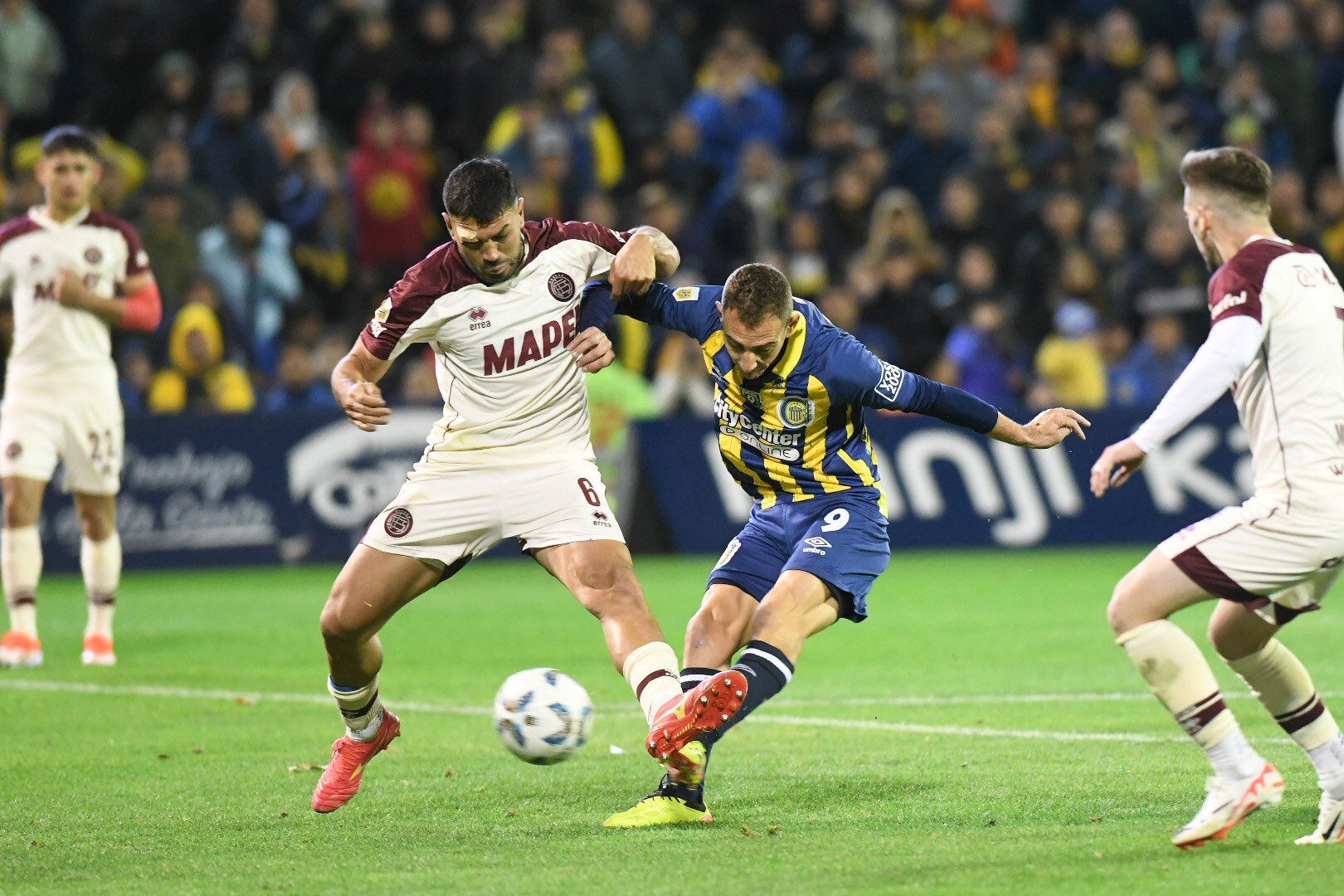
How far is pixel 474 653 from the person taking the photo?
37.5 ft

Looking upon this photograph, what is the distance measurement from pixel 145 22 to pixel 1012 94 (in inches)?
343

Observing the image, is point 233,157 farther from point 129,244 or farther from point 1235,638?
point 1235,638

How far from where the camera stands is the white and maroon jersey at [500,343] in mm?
6973

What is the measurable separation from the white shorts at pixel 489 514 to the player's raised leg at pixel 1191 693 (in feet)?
6.26

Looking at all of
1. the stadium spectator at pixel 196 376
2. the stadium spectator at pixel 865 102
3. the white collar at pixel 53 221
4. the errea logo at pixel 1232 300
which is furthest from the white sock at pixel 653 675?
the stadium spectator at pixel 865 102

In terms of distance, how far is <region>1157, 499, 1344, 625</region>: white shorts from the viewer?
5.76m

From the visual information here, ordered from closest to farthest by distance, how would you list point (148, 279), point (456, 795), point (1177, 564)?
point (1177, 564)
point (456, 795)
point (148, 279)

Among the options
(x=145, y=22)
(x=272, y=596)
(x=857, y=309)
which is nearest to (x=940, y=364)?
(x=857, y=309)

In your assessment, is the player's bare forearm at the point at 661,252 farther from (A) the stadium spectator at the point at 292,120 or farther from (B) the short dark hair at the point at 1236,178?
(A) the stadium spectator at the point at 292,120

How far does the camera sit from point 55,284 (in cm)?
1067

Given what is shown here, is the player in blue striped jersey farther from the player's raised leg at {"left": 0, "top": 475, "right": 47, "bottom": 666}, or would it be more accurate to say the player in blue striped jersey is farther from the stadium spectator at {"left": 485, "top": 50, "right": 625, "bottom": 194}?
the stadium spectator at {"left": 485, "top": 50, "right": 625, "bottom": 194}

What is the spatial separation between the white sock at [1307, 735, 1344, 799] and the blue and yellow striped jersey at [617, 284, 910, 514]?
1.82 metres

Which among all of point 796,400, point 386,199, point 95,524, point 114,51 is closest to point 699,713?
point 796,400

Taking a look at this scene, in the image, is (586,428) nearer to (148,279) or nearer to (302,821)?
(302,821)
